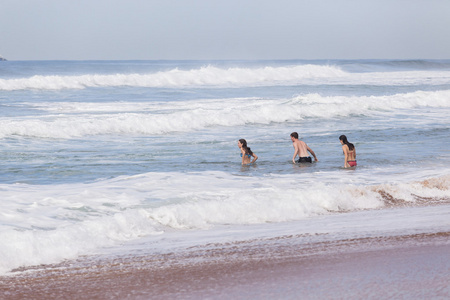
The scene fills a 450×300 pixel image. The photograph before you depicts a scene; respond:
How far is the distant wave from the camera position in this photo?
18938mm

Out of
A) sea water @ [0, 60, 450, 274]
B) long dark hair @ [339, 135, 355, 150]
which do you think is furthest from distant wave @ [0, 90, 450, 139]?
long dark hair @ [339, 135, 355, 150]

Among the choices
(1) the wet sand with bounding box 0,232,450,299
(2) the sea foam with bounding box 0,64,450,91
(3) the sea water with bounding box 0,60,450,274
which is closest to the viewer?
(1) the wet sand with bounding box 0,232,450,299

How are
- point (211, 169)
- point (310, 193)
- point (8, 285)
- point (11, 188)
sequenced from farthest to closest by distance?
point (211, 169) → point (11, 188) → point (310, 193) → point (8, 285)

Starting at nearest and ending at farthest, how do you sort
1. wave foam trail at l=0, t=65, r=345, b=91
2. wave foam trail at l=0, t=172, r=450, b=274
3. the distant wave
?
wave foam trail at l=0, t=172, r=450, b=274
the distant wave
wave foam trail at l=0, t=65, r=345, b=91

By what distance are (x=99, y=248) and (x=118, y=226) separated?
71cm

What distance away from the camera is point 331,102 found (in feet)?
94.6

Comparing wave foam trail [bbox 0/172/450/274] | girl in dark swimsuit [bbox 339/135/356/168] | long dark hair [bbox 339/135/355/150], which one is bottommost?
wave foam trail [bbox 0/172/450/274]

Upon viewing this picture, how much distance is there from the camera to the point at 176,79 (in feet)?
176

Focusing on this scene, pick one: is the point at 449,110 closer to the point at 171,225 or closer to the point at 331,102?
Answer: the point at 331,102

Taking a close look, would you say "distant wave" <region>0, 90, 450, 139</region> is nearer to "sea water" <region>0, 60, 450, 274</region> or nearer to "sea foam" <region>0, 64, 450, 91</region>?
"sea water" <region>0, 60, 450, 274</region>

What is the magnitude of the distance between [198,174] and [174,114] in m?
11.2

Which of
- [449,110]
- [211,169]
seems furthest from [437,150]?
[449,110]

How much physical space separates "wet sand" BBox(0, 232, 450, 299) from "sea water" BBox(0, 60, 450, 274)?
62cm

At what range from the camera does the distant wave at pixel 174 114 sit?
1894 centimetres
